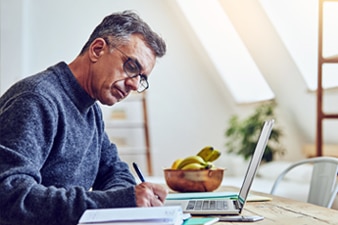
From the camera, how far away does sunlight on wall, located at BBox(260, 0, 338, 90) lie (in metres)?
3.16

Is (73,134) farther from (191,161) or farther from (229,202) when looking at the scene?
(191,161)

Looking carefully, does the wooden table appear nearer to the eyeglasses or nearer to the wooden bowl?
the wooden bowl

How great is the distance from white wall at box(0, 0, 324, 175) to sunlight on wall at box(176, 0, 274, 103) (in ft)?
0.53

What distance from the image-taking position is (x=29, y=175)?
973mm

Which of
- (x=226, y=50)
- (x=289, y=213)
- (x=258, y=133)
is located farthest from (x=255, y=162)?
(x=226, y=50)

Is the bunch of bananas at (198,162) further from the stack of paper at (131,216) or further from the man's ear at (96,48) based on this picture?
the stack of paper at (131,216)

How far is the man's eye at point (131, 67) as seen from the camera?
4.09 feet

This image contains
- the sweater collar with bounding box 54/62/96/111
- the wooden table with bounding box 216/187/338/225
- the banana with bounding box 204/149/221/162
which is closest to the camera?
the wooden table with bounding box 216/187/338/225

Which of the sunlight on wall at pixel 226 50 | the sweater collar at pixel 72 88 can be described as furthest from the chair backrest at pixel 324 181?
the sunlight on wall at pixel 226 50

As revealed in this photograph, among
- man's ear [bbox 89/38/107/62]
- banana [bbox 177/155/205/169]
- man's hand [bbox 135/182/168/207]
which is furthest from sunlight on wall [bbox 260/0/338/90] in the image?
man's hand [bbox 135/182/168/207]

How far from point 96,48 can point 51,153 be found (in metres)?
0.30

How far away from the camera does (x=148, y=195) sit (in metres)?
0.98

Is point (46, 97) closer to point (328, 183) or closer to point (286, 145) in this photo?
point (328, 183)

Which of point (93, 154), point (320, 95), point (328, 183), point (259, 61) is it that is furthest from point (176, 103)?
point (93, 154)
